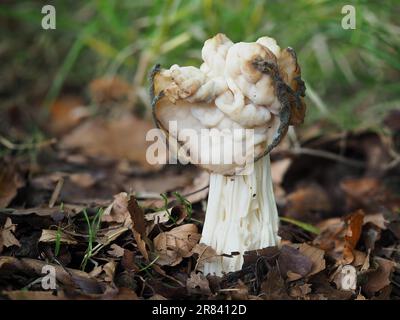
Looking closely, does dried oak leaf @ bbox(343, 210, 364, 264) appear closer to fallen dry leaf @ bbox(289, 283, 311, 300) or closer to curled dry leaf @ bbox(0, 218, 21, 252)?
fallen dry leaf @ bbox(289, 283, 311, 300)

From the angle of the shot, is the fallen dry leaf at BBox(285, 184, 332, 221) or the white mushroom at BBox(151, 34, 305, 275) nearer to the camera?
the white mushroom at BBox(151, 34, 305, 275)

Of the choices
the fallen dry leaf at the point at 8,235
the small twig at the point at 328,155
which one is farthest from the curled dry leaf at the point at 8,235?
the small twig at the point at 328,155

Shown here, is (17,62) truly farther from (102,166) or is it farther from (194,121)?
(194,121)

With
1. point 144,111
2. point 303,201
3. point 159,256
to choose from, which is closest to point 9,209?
point 159,256

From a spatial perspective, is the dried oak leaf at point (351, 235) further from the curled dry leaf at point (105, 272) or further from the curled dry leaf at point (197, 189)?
the curled dry leaf at point (105, 272)

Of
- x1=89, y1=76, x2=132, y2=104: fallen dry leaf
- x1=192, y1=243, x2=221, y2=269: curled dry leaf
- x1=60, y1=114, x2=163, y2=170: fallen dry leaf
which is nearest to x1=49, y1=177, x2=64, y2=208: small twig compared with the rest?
x1=192, y1=243, x2=221, y2=269: curled dry leaf

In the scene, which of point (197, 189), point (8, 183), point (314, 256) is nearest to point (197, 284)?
point (314, 256)

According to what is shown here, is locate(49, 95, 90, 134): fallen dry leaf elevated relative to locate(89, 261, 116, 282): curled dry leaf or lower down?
elevated

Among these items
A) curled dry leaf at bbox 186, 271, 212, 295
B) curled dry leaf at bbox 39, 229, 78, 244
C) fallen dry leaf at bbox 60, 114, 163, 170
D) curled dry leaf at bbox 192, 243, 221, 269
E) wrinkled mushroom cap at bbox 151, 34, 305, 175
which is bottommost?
curled dry leaf at bbox 186, 271, 212, 295
